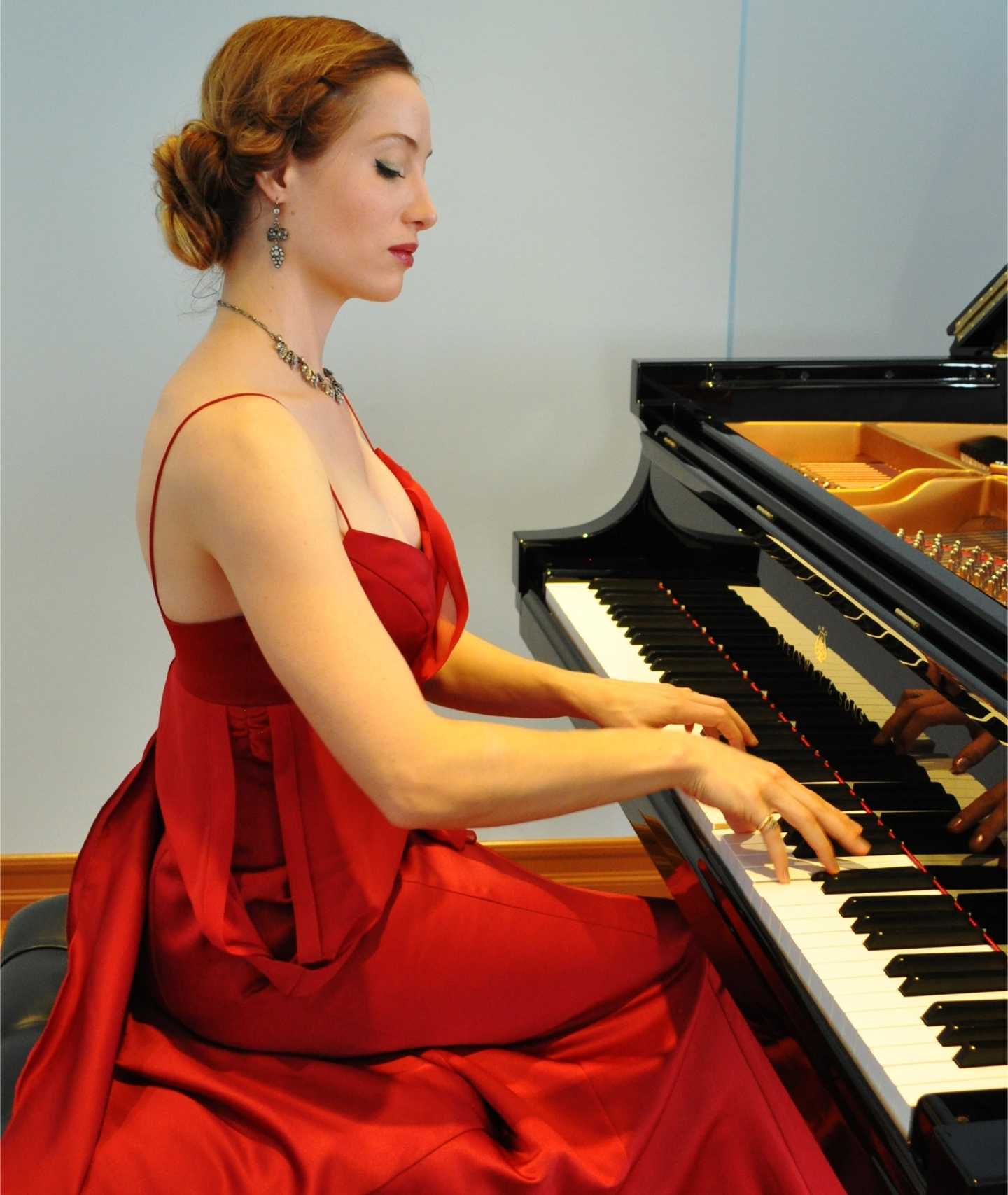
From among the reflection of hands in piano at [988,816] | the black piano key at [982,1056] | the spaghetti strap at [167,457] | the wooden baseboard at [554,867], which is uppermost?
the spaghetti strap at [167,457]

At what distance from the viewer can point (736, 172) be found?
2740mm

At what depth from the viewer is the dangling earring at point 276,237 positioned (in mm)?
1410

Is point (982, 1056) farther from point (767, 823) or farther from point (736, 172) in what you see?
point (736, 172)

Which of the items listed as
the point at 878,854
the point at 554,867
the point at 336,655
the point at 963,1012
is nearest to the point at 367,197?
the point at 336,655

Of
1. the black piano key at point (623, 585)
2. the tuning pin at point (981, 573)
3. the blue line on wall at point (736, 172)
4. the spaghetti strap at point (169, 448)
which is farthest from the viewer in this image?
the blue line on wall at point (736, 172)

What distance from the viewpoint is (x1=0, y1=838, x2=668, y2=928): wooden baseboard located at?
3037mm

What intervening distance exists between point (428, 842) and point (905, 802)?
21.0 inches

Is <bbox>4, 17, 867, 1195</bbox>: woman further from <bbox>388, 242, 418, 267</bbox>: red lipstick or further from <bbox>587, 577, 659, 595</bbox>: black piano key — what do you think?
<bbox>587, 577, 659, 595</bbox>: black piano key

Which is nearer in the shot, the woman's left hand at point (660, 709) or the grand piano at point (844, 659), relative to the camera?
the grand piano at point (844, 659)

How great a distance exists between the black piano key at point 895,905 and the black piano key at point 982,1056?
0.68 feet

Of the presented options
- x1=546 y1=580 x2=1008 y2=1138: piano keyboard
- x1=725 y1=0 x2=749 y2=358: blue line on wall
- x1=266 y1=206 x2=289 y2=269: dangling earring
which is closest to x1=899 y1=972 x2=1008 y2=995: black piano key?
x1=546 y1=580 x2=1008 y2=1138: piano keyboard

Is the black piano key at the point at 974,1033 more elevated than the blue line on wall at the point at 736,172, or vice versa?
the blue line on wall at the point at 736,172

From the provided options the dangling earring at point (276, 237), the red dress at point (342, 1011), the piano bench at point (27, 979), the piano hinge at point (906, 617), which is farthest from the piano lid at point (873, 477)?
the piano bench at point (27, 979)

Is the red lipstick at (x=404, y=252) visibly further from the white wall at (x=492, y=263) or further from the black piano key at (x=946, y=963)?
the white wall at (x=492, y=263)
